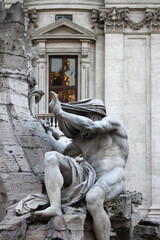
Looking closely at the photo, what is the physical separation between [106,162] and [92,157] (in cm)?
20

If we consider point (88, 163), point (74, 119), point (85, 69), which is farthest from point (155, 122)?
point (74, 119)

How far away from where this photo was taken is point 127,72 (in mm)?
26656

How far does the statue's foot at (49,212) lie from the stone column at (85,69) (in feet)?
60.7

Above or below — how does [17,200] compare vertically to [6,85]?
below

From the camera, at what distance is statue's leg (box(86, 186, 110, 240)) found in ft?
27.8

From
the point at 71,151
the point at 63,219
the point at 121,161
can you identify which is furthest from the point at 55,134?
the point at 63,219

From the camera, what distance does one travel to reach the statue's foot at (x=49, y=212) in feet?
27.1

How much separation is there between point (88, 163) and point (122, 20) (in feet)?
59.3

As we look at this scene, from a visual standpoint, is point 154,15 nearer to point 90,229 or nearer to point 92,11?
point 92,11

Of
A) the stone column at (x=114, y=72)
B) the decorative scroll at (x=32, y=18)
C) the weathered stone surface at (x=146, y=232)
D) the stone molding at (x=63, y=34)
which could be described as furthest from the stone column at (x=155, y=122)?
the weathered stone surface at (x=146, y=232)

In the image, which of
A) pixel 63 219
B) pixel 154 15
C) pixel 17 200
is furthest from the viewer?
pixel 154 15

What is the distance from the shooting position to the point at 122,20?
26609 mm

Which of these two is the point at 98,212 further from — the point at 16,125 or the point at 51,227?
the point at 16,125

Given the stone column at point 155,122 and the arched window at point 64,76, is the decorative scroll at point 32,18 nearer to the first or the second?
the arched window at point 64,76
